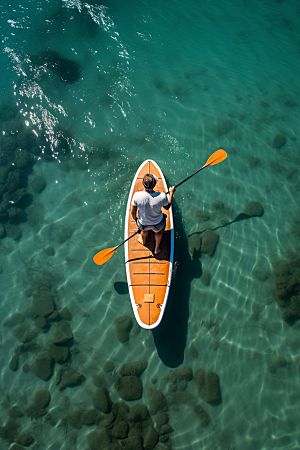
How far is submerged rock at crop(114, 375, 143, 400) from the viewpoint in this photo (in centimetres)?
709

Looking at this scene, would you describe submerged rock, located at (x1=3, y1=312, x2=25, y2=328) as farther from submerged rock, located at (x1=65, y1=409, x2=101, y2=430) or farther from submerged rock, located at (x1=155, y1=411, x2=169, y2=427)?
submerged rock, located at (x1=155, y1=411, x2=169, y2=427)

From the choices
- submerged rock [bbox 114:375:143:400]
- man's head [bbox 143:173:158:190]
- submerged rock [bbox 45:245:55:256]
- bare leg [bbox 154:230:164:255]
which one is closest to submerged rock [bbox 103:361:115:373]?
submerged rock [bbox 114:375:143:400]

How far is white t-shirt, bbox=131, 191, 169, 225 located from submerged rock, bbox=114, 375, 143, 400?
4.06 m

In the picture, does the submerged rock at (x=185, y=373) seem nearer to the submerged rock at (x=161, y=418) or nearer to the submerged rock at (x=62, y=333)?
Result: the submerged rock at (x=161, y=418)

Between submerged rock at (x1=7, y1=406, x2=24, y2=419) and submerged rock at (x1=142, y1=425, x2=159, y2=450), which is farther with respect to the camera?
submerged rock at (x1=7, y1=406, x2=24, y2=419)

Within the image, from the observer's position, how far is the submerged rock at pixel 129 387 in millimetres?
7089

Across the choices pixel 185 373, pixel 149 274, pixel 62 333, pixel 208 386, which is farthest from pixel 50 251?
A: pixel 208 386

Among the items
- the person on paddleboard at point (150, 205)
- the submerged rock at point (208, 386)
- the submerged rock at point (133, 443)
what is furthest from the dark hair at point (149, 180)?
the submerged rock at point (133, 443)

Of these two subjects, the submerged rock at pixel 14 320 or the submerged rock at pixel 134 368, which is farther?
the submerged rock at pixel 14 320

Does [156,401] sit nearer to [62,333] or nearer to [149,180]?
[62,333]

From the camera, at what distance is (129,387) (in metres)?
7.13

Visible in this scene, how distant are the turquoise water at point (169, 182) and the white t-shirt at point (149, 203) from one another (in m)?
2.33

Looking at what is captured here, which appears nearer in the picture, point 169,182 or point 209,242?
point 209,242

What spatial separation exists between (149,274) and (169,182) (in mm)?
3248
